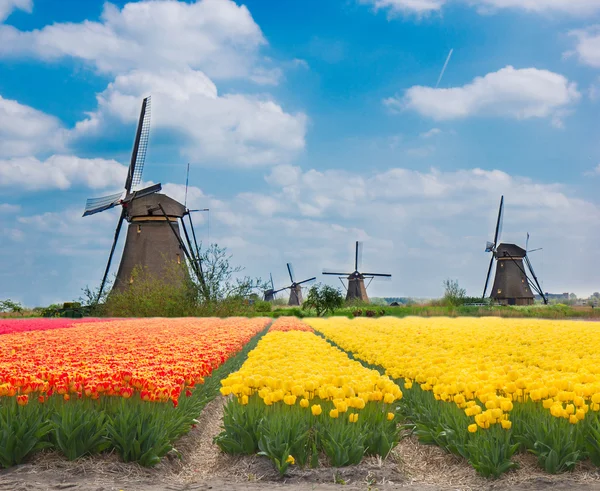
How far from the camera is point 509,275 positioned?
59.8 m

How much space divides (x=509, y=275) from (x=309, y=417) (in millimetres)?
58075

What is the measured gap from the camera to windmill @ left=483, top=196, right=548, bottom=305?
59750 millimetres

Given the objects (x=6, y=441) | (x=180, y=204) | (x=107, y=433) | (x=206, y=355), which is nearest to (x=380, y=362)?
(x=206, y=355)

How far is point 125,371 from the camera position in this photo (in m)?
6.65

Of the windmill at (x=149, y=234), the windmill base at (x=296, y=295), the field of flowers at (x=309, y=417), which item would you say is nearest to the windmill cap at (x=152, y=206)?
the windmill at (x=149, y=234)

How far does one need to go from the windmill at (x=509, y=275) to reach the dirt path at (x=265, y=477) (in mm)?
56930

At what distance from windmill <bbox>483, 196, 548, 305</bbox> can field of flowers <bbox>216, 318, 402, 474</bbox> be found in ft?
186

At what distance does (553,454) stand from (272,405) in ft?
8.40

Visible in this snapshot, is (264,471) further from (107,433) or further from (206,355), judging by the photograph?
(206,355)

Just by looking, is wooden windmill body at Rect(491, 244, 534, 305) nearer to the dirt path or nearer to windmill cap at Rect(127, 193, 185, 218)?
windmill cap at Rect(127, 193, 185, 218)

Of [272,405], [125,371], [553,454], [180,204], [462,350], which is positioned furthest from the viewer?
[180,204]

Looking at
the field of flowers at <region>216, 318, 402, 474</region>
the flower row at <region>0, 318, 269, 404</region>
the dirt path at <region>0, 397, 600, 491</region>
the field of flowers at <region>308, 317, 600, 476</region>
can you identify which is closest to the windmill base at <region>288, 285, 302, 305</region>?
the flower row at <region>0, 318, 269, 404</region>

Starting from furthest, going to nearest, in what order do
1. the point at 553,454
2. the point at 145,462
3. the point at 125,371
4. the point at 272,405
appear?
1. the point at 125,371
2. the point at 272,405
3. the point at 145,462
4. the point at 553,454

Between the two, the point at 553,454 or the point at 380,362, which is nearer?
the point at 553,454
